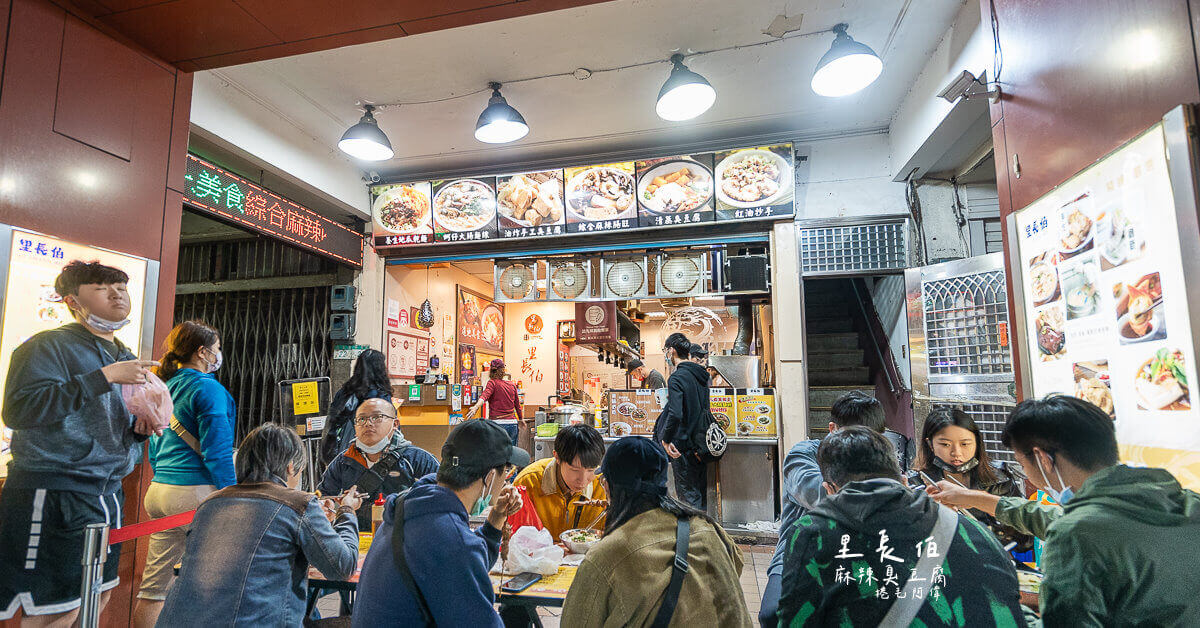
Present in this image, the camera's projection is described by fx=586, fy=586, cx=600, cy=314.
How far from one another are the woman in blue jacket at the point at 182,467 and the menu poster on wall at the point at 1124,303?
13.0 feet

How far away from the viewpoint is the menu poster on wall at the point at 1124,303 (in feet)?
6.44

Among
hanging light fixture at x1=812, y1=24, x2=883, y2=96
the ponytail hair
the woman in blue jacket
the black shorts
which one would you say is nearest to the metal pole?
the black shorts

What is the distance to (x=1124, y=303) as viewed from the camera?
2.22 metres

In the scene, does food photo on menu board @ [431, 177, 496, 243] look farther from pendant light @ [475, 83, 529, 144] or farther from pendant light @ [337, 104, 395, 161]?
pendant light @ [475, 83, 529, 144]

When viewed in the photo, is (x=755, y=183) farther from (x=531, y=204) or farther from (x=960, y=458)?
(x=960, y=458)

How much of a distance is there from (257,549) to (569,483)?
57.1 inches

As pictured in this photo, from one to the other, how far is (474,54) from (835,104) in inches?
128

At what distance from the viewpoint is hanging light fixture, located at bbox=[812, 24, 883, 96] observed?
4.14 meters

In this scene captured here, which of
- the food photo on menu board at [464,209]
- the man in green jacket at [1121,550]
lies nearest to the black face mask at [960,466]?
the man in green jacket at [1121,550]

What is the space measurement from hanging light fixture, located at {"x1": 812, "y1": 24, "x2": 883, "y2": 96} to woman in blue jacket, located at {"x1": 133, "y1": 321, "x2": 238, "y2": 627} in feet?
14.3

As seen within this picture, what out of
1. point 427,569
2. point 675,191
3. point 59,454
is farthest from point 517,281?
point 427,569

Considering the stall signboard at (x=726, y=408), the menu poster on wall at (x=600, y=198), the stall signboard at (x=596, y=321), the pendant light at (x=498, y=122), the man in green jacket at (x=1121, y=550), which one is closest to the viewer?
the man in green jacket at (x=1121, y=550)

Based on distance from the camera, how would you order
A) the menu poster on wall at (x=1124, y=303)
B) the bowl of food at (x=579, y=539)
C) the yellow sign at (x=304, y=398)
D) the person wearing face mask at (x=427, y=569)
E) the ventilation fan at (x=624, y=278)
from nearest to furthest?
the person wearing face mask at (x=427, y=569) < the menu poster on wall at (x=1124, y=303) < the bowl of food at (x=579, y=539) < the yellow sign at (x=304, y=398) < the ventilation fan at (x=624, y=278)

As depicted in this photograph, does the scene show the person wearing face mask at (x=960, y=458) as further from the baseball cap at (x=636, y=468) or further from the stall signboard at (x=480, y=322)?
the stall signboard at (x=480, y=322)
